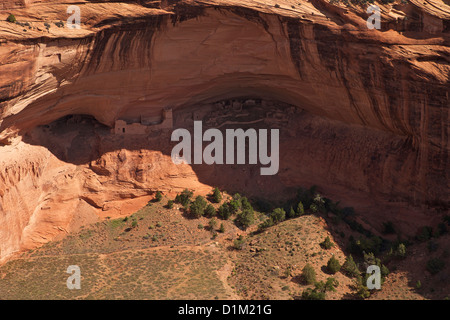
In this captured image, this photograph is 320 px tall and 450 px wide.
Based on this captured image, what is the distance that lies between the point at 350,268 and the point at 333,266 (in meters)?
1.00

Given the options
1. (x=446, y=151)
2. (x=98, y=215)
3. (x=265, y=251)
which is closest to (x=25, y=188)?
(x=98, y=215)

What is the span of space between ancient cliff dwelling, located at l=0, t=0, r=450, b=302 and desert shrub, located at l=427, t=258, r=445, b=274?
0.47 metres

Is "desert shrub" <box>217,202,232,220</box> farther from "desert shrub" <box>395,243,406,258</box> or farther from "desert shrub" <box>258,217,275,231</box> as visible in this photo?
"desert shrub" <box>395,243,406,258</box>

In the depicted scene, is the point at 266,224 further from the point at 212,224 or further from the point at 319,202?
the point at 319,202

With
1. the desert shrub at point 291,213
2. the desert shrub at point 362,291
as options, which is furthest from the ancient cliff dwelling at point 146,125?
the desert shrub at point 362,291

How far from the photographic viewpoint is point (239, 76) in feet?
141

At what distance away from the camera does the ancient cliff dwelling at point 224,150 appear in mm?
36438

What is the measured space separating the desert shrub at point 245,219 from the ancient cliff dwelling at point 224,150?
191 millimetres

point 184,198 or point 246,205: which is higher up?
point 184,198

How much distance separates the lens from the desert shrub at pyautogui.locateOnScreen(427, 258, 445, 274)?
118 ft

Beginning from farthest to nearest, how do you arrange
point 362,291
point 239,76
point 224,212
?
point 239,76
point 224,212
point 362,291

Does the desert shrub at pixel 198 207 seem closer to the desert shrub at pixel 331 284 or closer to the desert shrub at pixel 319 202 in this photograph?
the desert shrub at pixel 319 202

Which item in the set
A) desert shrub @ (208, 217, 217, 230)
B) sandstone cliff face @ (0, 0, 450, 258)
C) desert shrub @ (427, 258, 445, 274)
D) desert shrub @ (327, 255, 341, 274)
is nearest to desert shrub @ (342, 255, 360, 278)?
desert shrub @ (327, 255, 341, 274)

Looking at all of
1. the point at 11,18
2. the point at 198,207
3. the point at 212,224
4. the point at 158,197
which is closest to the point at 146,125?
the point at 158,197
